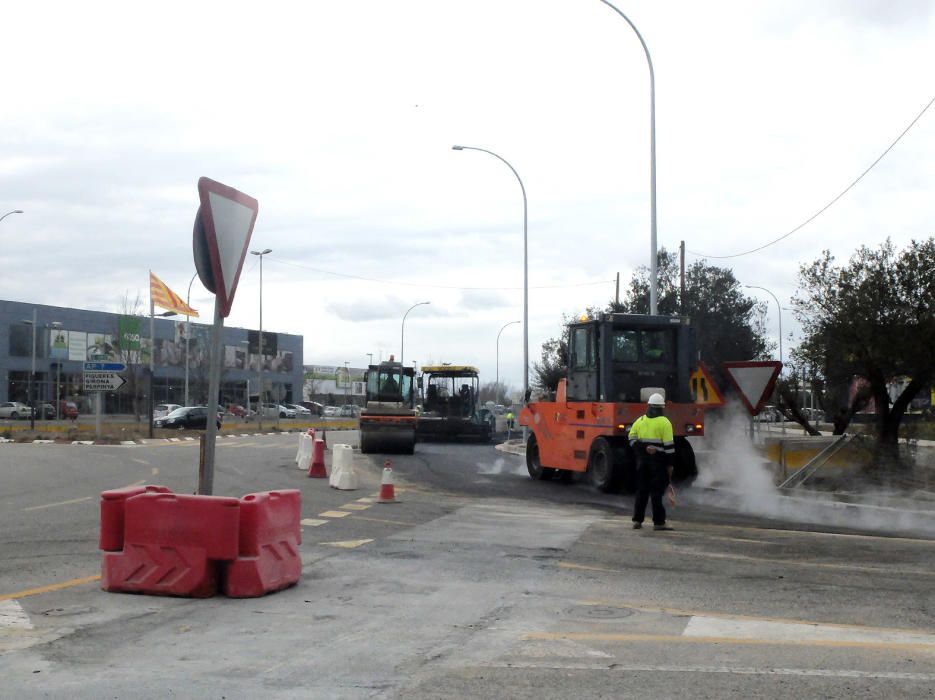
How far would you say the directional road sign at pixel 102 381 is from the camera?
37250mm

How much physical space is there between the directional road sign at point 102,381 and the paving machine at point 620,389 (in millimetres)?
23378

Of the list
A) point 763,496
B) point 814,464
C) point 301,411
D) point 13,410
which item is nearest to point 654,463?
point 763,496

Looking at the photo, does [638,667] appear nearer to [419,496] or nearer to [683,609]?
[683,609]

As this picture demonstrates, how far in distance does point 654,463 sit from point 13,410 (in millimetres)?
60752

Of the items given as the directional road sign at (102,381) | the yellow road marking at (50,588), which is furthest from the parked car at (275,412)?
the yellow road marking at (50,588)

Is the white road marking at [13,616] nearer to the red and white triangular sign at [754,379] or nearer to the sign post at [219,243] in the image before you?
the sign post at [219,243]

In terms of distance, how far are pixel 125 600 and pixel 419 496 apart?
9295mm

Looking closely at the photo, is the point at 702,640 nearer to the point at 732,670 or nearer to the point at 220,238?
the point at 732,670

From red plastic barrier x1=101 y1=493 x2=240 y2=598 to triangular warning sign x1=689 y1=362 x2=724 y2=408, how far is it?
451 inches

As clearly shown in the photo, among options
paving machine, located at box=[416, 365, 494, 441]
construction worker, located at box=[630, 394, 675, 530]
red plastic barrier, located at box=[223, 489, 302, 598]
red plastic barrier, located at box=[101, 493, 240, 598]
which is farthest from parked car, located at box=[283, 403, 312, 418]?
red plastic barrier, located at box=[101, 493, 240, 598]

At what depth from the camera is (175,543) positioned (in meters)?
7.61

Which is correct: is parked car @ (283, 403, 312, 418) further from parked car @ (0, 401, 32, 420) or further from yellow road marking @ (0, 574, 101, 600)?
yellow road marking @ (0, 574, 101, 600)

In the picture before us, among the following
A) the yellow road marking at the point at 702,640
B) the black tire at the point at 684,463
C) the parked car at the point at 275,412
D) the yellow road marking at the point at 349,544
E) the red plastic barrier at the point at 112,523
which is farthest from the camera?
the parked car at the point at 275,412

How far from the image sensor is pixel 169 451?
3028 centimetres
